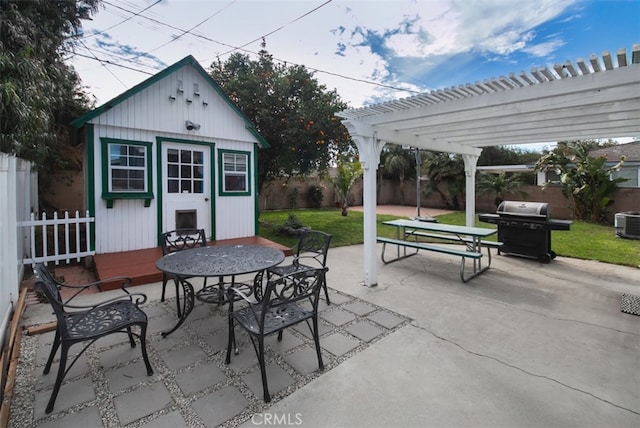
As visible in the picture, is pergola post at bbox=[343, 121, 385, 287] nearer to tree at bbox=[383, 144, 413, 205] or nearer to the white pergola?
the white pergola

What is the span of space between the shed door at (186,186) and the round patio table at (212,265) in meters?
3.12

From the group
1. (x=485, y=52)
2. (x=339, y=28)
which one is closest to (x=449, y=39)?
(x=485, y=52)

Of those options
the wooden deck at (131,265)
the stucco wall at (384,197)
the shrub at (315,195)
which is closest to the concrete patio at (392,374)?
the wooden deck at (131,265)

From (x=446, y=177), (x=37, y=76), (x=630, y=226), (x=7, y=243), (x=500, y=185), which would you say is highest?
(x=37, y=76)

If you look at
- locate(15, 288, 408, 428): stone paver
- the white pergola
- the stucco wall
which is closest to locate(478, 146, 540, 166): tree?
the stucco wall

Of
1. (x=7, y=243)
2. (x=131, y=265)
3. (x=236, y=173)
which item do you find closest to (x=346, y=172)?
(x=236, y=173)

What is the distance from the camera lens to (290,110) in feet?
31.2

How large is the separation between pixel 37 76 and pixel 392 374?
6.07 meters

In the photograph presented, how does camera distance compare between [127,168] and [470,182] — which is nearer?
[127,168]

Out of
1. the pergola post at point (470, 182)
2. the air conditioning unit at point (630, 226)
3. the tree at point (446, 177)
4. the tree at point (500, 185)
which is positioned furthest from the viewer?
the tree at point (446, 177)

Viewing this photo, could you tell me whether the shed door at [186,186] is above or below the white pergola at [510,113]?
below

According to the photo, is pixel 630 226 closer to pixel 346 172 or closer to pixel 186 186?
pixel 346 172

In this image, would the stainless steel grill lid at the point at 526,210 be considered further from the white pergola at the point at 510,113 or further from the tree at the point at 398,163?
the tree at the point at 398,163

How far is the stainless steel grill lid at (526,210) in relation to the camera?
585cm
